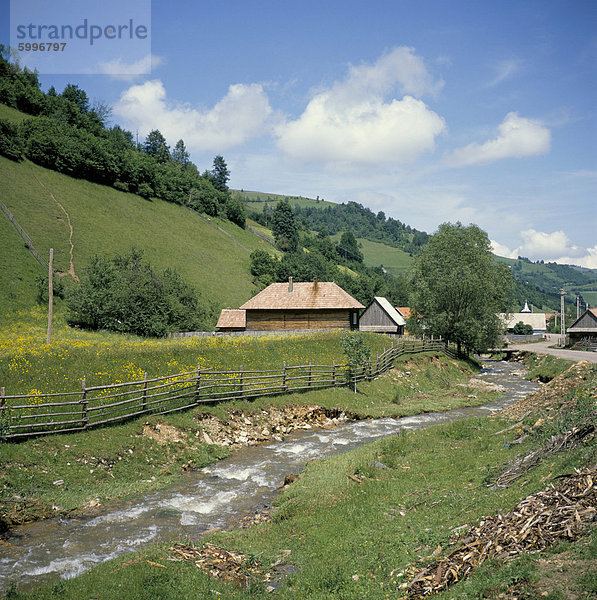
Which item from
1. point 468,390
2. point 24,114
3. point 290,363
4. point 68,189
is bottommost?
point 468,390

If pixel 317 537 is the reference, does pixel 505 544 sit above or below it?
above

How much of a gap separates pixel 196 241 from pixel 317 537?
253ft

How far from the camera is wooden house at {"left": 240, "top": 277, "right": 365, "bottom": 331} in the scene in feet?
161

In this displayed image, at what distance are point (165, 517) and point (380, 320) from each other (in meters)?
56.8

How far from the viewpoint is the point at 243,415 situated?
2125 centimetres

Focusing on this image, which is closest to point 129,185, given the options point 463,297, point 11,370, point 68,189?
point 68,189

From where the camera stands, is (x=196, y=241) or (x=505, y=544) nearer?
(x=505, y=544)

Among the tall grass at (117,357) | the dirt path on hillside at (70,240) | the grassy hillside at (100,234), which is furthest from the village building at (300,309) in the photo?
the dirt path on hillside at (70,240)

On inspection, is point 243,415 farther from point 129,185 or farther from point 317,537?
point 129,185

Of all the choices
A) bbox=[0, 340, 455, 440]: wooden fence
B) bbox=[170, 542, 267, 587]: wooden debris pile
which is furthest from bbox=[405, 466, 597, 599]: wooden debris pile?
bbox=[0, 340, 455, 440]: wooden fence

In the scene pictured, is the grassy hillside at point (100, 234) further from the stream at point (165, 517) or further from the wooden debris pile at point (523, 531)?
the wooden debris pile at point (523, 531)

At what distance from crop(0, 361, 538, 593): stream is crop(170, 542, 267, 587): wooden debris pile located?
109 centimetres

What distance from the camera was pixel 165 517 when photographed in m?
11.9

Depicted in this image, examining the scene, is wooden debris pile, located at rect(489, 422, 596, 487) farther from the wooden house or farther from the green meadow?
the wooden house
